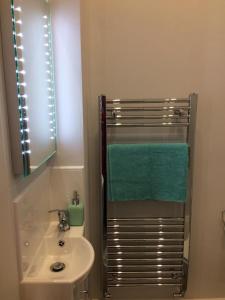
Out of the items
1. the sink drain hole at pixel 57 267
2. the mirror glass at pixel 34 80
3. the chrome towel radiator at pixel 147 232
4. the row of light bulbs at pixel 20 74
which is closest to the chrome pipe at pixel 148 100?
the chrome towel radiator at pixel 147 232

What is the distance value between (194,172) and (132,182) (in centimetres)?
44

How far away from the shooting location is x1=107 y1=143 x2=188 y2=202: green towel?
167 centimetres

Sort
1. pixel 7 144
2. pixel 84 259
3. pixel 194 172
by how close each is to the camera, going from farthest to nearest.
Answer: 1. pixel 194 172
2. pixel 84 259
3. pixel 7 144

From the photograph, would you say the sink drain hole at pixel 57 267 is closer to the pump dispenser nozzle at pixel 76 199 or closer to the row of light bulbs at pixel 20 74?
the pump dispenser nozzle at pixel 76 199

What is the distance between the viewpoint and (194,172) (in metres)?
1.82

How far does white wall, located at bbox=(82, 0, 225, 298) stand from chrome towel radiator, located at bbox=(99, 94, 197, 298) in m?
0.13

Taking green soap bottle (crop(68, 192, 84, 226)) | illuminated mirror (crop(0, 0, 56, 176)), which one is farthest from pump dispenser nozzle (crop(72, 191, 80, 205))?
illuminated mirror (crop(0, 0, 56, 176))

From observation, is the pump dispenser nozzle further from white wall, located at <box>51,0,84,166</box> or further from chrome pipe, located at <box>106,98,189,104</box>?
chrome pipe, located at <box>106,98,189,104</box>

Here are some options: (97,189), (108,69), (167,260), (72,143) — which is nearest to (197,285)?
(167,260)

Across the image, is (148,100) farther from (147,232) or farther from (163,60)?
(147,232)

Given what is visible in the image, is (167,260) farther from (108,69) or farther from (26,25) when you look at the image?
(26,25)

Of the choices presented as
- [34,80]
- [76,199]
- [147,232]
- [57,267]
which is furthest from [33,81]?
[147,232]

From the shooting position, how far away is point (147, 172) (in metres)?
1.70

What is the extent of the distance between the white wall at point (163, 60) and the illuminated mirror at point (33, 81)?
297 mm
